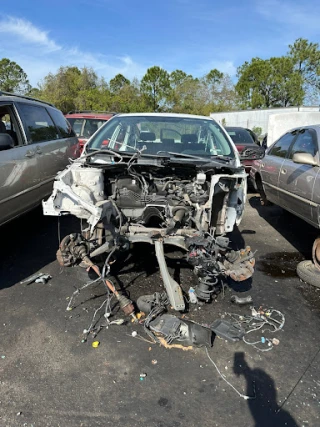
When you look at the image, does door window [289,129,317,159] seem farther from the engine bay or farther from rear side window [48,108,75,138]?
rear side window [48,108,75,138]

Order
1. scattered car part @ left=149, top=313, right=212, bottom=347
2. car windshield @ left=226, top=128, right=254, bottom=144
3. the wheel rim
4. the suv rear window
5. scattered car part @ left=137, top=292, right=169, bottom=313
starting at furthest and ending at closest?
car windshield @ left=226, top=128, right=254, bottom=144, the suv rear window, the wheel rim, scattered car part @ left=137, top=292, right=169, bottom=313, scattered car part @ left=149, top=313, right=212, bottom=347

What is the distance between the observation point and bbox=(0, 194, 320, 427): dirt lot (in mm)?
2074

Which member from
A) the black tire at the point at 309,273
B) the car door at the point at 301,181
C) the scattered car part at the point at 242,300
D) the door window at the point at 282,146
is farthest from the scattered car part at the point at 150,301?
the door window at the point at 282,146

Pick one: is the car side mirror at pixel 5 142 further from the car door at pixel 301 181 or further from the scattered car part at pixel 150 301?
the car door at pixel 301 181

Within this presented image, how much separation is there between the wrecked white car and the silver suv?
87 cm

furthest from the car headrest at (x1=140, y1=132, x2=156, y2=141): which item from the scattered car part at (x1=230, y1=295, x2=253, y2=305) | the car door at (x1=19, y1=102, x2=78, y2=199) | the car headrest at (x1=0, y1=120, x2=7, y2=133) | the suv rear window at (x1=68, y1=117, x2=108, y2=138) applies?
the suv rear window at (x1=68, y1=117, x2=108, y2=138)

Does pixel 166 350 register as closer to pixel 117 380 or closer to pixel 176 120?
pixel 117 380

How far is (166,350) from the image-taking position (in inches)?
104

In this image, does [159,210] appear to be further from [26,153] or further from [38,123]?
[38,123]

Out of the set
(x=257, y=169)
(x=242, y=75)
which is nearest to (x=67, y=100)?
(x=242, y=75)

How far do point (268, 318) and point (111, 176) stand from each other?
231cm

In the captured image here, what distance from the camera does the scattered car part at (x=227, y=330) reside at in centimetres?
273

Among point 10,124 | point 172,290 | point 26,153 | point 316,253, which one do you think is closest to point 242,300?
point 172,290

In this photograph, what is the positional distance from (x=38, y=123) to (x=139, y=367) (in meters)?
4.06
